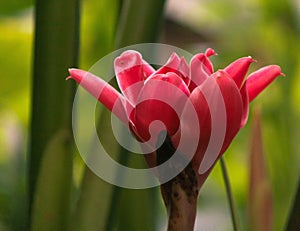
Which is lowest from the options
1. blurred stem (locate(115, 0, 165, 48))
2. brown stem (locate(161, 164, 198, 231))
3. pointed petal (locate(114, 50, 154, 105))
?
brown stem (locate(161, 164, 198, 231))

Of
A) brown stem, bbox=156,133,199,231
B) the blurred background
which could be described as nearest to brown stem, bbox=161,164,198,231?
brown stem, bbox=156,133,199,231

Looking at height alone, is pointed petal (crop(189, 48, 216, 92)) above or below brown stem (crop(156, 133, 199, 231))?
above

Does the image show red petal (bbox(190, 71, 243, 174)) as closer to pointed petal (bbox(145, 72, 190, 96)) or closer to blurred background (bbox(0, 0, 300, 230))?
pointed petal (bbox(145, 72, 190, 96))

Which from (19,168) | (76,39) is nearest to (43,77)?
(76,39)

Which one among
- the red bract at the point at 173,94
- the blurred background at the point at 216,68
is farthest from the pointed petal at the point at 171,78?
the blurred background at the point at 216,68

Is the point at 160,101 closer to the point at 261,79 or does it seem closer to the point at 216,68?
the point at 261,79

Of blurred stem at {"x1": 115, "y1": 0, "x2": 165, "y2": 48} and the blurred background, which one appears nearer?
blurred stem at {"x1": 115, "y1": 0, "x2": 165, "y2": 48}

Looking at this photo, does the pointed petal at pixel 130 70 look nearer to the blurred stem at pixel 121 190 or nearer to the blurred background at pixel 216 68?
the blurred stem at pixel 121 190
